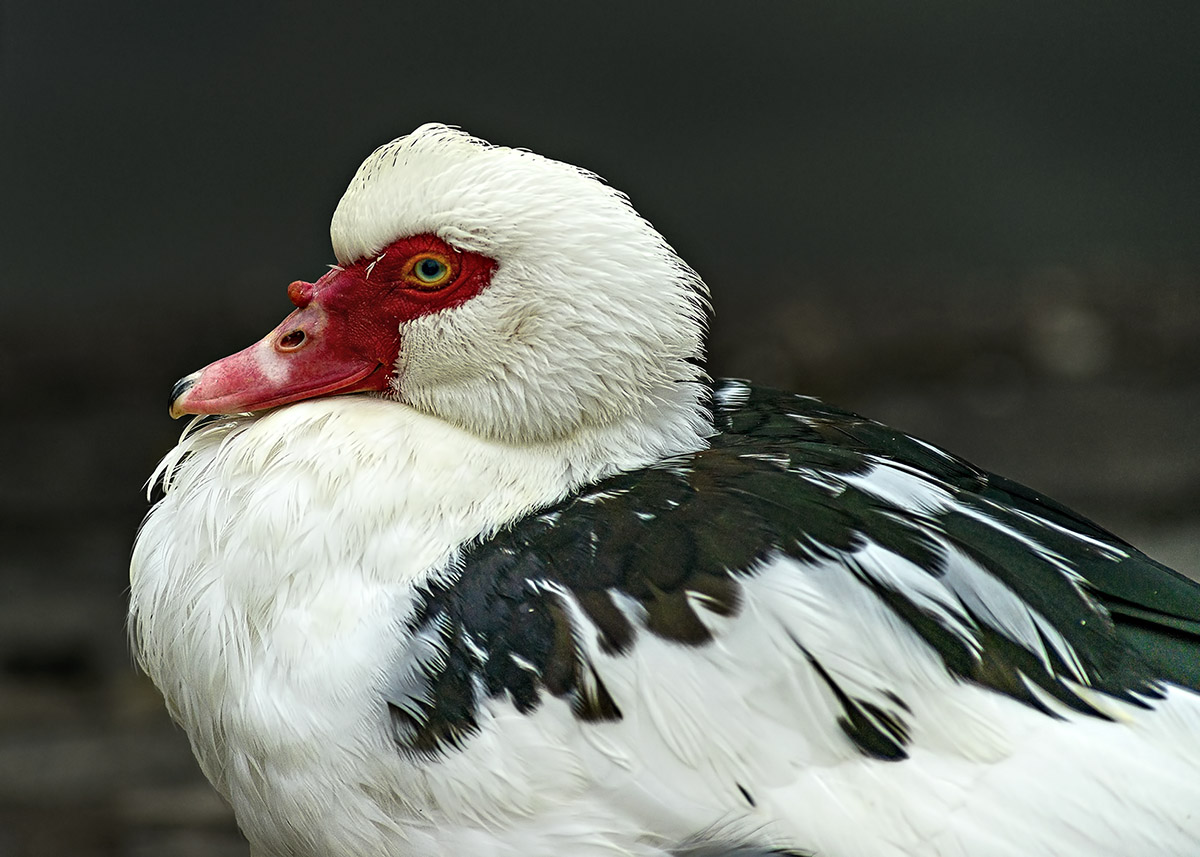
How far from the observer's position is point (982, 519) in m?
2.23

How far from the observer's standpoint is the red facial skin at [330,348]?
91.5 inches

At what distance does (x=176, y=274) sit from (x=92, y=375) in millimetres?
622

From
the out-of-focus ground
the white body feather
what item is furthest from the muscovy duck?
the out-of-focus ground

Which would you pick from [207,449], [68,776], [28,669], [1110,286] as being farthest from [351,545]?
[1110,286]

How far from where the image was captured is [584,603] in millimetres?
2018

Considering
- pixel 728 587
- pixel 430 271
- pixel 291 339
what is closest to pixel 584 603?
pixel 728 587

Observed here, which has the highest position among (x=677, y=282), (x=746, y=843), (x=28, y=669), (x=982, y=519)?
(x=28, y=669)

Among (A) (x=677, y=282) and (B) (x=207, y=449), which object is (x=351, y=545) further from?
(A) (x=677, y=282)

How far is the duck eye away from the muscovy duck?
14 mm

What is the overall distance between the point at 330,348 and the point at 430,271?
24 cm

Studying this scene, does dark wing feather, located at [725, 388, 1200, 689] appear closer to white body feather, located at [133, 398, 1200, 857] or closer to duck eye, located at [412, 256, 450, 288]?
white body feather, located at [133, 398, 1200, 857]

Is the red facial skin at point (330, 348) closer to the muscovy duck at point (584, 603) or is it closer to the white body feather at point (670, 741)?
the muscovy duck at point (584, 603)

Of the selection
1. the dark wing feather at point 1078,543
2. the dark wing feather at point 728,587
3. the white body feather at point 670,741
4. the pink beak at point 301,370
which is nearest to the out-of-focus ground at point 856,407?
the dark wing feather at point 1078,543

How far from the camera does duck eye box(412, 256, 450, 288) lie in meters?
2.28
